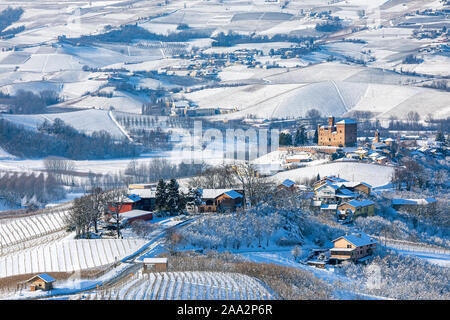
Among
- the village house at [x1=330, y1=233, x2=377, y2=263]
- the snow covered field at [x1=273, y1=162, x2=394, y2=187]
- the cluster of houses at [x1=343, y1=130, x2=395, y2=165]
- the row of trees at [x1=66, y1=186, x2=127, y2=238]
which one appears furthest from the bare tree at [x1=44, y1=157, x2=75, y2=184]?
the village house at [x1=330, y1=233, x2=377, y2=263]

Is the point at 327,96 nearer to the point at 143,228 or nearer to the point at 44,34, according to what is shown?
the point at 143,228

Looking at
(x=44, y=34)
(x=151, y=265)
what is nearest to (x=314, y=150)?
(x=151, y=265)

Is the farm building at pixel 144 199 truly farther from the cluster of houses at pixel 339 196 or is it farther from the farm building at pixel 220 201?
the cluster of houses at pixel 339 196

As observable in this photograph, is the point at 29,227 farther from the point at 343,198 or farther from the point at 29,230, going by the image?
the point at 343,198

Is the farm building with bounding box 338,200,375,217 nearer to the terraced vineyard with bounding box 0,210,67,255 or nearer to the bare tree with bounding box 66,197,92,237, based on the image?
the bare tree with bounding box 66,197,92,237

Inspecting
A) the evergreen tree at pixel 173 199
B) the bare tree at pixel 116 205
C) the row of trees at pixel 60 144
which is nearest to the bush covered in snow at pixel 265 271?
the bare tree at pixel 116 205

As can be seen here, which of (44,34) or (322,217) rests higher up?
(44,34)

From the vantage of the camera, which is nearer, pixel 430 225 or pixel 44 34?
pixel 430 225
